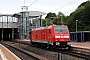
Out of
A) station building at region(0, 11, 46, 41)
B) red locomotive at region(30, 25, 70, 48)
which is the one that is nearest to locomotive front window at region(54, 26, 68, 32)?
red locomotive at region(30, 25, 70, 48)

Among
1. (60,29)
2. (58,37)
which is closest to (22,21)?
(60,29)

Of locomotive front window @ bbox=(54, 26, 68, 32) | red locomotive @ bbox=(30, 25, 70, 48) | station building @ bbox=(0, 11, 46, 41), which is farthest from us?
station building @ bbox=(0, 11, 46, 41)

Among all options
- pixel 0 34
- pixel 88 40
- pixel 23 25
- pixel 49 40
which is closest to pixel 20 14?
pixel 23 25

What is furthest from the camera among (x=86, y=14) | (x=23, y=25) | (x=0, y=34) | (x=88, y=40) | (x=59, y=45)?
(x=0, y=34)

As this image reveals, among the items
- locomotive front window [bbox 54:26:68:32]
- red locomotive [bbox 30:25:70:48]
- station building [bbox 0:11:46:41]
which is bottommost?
red locomotive [bbox 30:25:70:48]

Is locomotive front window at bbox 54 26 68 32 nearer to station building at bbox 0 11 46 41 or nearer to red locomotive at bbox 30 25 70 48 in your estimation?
red locomotive at bbox 30 25 70 48

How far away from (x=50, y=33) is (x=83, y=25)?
221 feet

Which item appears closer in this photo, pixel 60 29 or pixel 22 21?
pixel 60 29

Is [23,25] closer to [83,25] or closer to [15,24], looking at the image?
[15,24]

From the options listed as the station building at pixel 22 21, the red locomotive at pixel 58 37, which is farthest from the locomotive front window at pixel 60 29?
the station building at pixel 22 21

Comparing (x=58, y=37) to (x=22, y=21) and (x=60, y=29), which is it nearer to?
(x=60, y=29)

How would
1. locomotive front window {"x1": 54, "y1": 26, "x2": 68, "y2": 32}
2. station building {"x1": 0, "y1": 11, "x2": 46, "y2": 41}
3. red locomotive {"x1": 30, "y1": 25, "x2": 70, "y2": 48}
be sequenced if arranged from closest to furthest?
red locomotive {"x1": 30, "y1": 25, "x2": 70, "y2": 48}, locomotive front window {"x1": 54, "y1": 26, "x2": 68, "y2": 32}, station building {"x1": 0, "y1": 11, "x2": 46, "y2": 41}

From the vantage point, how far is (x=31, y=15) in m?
90.8

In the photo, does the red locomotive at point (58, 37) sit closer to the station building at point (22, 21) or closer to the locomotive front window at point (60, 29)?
the locomotive front window at point (60, 29)
